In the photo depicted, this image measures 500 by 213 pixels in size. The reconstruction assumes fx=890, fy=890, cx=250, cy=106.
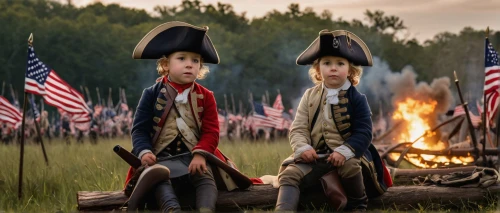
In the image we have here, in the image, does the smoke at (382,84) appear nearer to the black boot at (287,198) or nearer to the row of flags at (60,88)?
the row of flags at (60,88)

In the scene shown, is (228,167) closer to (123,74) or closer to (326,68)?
(326,68)

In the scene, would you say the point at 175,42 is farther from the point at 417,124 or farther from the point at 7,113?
the point at 417,124

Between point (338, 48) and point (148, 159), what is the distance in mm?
1735

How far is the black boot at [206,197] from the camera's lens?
22.2 feet

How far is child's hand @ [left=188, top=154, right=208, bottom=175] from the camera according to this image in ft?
22.5

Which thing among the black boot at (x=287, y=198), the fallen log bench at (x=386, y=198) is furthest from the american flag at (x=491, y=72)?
the black boot at (x=287, y=198)

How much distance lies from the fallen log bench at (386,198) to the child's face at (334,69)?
1010mm

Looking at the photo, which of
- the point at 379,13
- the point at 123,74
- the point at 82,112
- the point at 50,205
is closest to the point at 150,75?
the point at 123,74

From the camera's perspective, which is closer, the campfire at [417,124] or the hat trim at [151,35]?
the hat trim at [151,35]

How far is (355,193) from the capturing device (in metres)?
7.07

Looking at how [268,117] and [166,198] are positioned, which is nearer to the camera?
[166,198]

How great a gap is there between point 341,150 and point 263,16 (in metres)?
67.4

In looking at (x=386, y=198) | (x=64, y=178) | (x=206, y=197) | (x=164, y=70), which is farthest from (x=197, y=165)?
(x=64, y=178)

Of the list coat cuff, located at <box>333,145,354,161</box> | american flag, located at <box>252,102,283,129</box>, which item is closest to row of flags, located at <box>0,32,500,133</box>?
coat cuff, located at <box>333,145,354,161</box>
